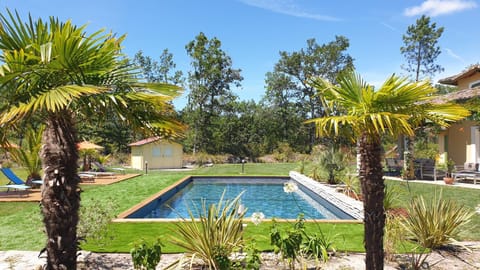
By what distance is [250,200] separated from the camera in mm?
14648

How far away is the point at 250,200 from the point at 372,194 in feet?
36.1

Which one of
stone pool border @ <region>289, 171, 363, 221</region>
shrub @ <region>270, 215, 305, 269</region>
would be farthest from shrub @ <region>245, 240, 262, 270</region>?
stone pool border @ <region>289, 171, 363, 221</region>

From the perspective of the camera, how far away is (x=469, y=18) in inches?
915

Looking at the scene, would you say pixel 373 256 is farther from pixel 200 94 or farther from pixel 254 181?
pixel 200 94

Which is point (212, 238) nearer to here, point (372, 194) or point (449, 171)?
point (372, 194)

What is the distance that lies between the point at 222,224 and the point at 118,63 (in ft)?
8.86

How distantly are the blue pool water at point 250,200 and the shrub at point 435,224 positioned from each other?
262 centimetres

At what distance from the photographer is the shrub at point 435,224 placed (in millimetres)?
5836

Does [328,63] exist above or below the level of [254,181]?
above

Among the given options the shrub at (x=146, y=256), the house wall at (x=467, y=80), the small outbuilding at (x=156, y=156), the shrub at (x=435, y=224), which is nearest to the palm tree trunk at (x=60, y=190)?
the shrub at (x=146, y=256)

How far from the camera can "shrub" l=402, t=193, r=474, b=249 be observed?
19.1 feet

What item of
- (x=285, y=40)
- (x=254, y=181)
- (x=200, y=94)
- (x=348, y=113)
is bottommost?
(x=254, y=181)

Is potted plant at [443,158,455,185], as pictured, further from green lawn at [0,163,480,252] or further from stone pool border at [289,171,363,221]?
stone pool border at [289,171,363,221]

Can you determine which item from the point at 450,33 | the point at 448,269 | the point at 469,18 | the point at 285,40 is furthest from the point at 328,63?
the point at 448,269
